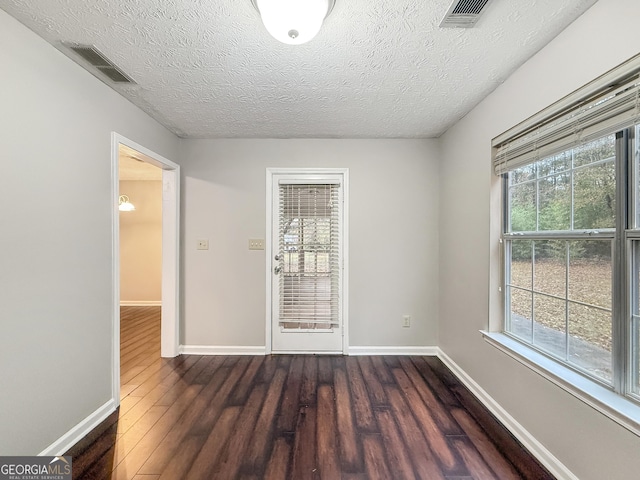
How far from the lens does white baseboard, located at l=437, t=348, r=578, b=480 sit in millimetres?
1387

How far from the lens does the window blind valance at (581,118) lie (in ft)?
3.59

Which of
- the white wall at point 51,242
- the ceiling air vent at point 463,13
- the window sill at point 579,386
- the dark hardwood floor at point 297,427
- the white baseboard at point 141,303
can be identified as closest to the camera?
the window sill at point 579,386

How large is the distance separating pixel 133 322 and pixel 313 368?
3092 millimetres

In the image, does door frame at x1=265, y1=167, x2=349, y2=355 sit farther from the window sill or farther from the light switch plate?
the window sill

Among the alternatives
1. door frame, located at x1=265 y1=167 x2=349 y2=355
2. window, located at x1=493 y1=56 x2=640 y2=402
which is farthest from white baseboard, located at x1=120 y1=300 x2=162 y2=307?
window, located at x1=493 y1=56 x2=640 y2=402

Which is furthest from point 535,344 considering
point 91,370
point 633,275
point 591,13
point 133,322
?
point 133,322

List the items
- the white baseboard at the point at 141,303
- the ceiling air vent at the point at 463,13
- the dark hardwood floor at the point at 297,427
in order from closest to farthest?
1. the ceiling air vent at the point at 463,13
2. the dark hardwood floor at the point at 297,427
3. the white baseboard at the point at 141,303

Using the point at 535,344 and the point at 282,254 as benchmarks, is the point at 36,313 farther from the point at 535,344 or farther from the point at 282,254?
the point at 535,344

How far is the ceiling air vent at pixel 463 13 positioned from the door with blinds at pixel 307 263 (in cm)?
171

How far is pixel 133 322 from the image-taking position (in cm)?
401

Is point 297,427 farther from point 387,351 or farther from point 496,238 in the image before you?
point 496,238

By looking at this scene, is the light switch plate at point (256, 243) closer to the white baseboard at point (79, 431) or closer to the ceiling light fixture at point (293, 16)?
the white baseboard at point (79, 431)

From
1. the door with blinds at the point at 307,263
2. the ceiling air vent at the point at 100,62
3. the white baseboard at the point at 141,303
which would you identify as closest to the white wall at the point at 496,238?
the door with blinds at the point at 307,263

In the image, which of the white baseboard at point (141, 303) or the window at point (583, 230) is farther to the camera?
the white baseboard at point (141, 303)
